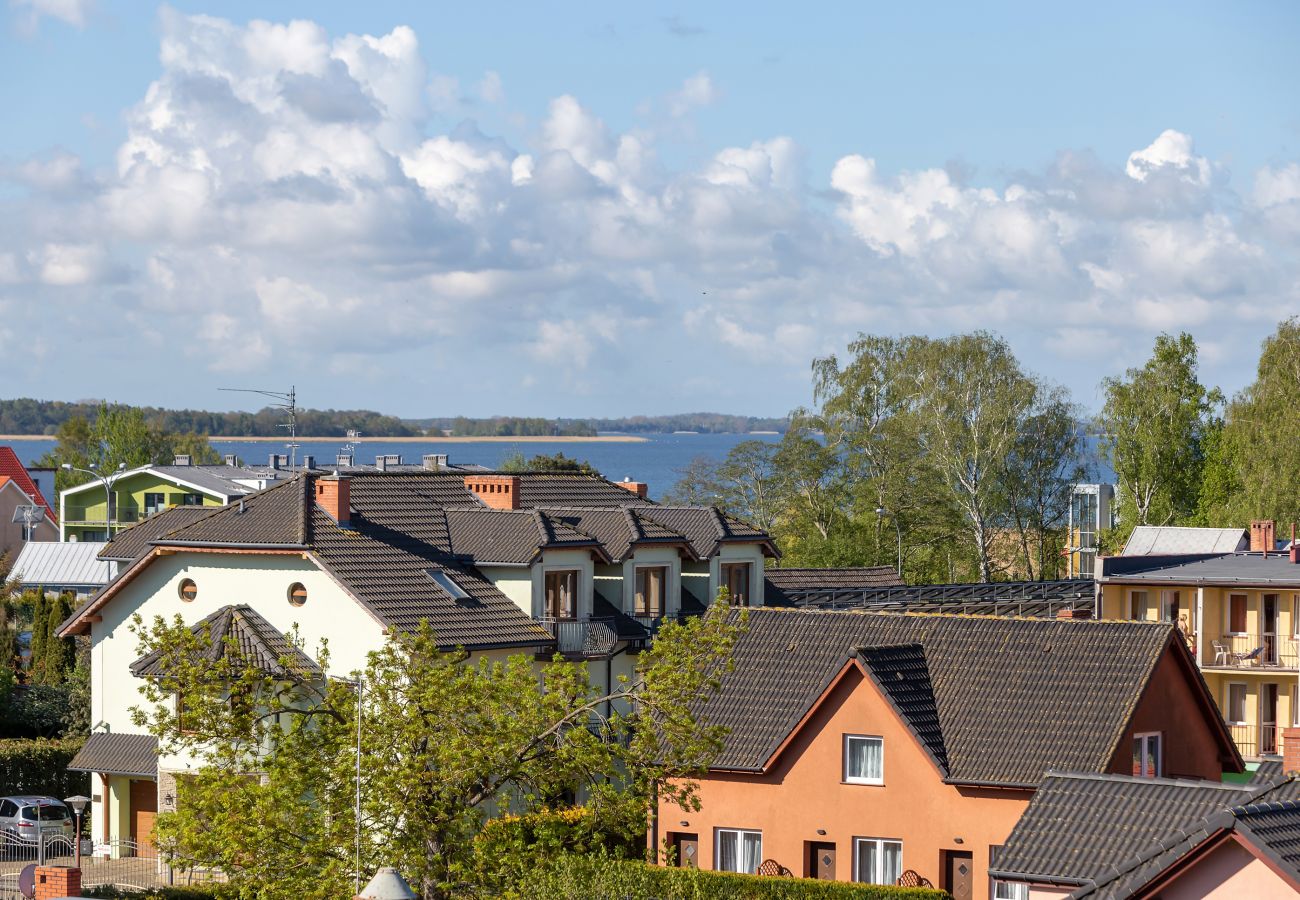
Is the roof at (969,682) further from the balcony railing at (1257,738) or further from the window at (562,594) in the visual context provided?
the balcony railing at (1257,738)

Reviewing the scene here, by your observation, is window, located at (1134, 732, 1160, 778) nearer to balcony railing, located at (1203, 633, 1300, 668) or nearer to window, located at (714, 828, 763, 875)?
window, located at (714, 828, 763, 875)

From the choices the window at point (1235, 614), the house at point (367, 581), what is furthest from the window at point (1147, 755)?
the window at point (1235, 614)

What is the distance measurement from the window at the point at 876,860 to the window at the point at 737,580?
66.3 ft

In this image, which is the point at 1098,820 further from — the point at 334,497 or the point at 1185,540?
the point at 1185,540

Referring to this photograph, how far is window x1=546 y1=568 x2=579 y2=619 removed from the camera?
49938 mm

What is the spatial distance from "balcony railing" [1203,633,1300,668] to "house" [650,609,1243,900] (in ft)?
60.6

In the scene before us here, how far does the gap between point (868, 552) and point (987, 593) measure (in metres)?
32.6

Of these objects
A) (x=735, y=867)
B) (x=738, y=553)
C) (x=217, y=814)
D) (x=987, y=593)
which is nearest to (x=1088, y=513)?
Result: (x=987, y=593)

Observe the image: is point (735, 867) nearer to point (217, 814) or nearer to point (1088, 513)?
point (217, 814)

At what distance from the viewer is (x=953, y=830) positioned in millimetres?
36250

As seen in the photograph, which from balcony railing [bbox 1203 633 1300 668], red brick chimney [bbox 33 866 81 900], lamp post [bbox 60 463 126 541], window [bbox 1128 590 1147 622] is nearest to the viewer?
red brick chimney [bbox 33 866 81 900]

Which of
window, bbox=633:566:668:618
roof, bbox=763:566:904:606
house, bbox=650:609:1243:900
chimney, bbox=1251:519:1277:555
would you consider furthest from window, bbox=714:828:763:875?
chimney, bbox=1251:519:1277:555

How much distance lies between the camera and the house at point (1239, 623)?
56906 millimetres

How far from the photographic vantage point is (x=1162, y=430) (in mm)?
95938
